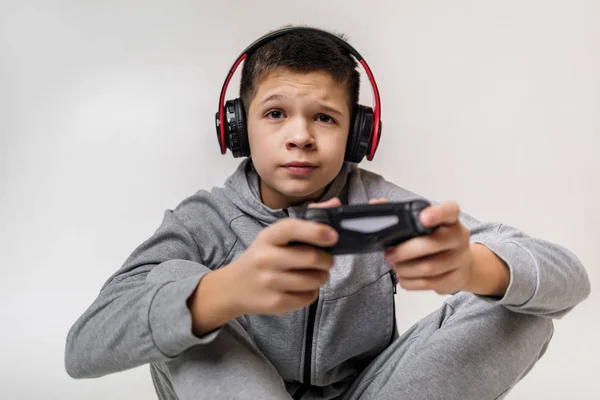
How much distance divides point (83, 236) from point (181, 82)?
1.67 feet

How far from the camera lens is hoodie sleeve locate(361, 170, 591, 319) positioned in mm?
962

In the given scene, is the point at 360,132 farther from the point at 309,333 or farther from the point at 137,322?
the point at 137,322

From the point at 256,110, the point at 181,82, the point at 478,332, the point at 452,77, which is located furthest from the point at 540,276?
the point at 181,82

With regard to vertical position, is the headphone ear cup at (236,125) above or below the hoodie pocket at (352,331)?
above

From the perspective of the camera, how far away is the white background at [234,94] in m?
1.84

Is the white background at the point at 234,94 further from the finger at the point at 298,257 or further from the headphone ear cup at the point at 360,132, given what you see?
the finger at the point at 298,257

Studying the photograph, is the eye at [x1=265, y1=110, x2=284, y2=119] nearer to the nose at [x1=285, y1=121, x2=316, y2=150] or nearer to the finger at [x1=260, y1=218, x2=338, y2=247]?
the nose at [x1=285, y1=121, x2=316, y2=150]

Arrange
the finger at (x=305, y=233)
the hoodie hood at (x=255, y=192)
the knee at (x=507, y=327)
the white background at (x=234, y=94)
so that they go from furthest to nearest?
the white background at (x=234, y=94) < the hoodie hood at (x=255, y=192) < the knee at (x=507, y=327) < the finger at (x=305, y=233)

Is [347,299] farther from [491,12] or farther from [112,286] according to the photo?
[491,12]

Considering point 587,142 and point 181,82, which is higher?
point 181,82

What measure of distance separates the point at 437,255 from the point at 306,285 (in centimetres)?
17

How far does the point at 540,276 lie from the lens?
0.98 metres

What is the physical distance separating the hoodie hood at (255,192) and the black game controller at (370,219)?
1.49ft

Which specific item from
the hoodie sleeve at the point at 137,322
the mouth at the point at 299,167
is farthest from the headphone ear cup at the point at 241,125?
the hoodie sleeve at the point at 137,322
